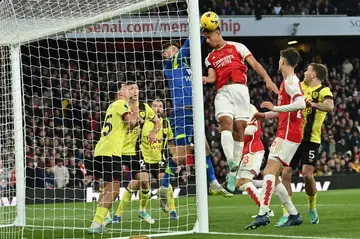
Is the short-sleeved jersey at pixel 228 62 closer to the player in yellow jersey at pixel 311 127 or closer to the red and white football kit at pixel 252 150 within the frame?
the player in yellow jersey at pixel 311 127

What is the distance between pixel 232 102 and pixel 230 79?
1.05 ft

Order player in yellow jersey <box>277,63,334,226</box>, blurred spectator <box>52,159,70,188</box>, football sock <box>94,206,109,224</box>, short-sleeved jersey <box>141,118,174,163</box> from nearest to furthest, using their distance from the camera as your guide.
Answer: football sock <box>94,206,109,224</box> < player in yellow jersey <box>277,63,334,226</box> < short-sleeved jersey <box>141,118,174,163</box> < blurred spectator <box>52,159,70,188</box>

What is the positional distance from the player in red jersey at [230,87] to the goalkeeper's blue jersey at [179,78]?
94 centimetres

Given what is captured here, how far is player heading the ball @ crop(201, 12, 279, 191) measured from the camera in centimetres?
1051

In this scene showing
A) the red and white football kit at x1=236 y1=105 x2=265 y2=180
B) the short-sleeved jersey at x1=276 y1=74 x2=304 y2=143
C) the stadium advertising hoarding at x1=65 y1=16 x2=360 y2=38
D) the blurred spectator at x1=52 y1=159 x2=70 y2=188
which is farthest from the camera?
the stadium advertising hoarding at x1=65 y1=16 x2=360 y2=38

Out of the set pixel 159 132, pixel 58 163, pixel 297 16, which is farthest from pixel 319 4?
pixel 159 132

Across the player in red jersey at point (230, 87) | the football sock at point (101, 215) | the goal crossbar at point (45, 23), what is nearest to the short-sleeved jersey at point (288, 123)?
the player in red jersey at point (230, 87)

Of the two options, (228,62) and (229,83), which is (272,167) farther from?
(228,62)

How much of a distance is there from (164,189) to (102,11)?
311 centimetres

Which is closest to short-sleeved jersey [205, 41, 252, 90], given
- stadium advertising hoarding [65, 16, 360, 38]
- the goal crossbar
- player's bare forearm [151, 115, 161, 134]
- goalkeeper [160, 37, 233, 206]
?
goalkeeper [160, 37, 233, 206]

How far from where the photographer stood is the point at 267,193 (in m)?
9.41

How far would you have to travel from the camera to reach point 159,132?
1375cm

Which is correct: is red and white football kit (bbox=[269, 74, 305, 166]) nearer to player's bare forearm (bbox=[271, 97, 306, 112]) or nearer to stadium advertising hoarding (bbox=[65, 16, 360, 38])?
player's bare forearm (bbox=[271, 97, 306, 112])

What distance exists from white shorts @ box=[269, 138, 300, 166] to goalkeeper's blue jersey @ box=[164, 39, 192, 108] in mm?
2123
